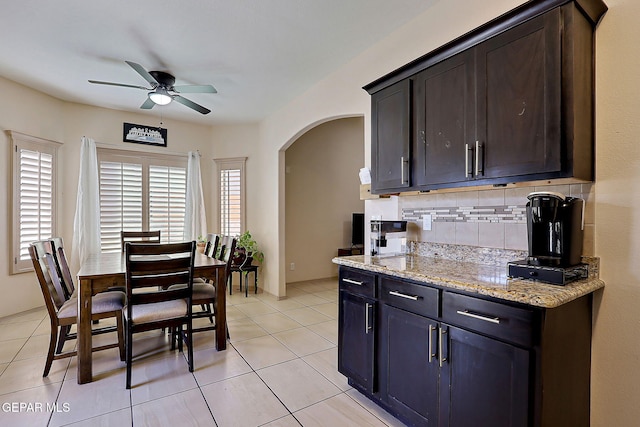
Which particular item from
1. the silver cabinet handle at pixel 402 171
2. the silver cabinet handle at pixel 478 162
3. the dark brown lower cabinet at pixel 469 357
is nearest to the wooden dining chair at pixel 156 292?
the dark brown lower cabinet at pixel 469 357

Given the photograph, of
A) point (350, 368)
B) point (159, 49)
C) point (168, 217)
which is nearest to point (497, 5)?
point (350, 368)

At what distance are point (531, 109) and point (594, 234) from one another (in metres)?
0.74

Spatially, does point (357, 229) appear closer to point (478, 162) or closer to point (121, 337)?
point (121, 337)

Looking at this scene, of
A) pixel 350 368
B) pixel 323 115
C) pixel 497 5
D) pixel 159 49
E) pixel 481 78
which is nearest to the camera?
pixel 481 78

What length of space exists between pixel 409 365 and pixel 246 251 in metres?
3.72

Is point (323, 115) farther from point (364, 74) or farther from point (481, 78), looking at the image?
point (481, 78)

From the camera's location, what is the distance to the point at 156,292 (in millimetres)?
2488

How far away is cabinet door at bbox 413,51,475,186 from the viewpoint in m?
1.90

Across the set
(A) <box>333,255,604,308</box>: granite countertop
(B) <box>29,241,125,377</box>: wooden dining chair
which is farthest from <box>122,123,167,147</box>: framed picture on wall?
(A) <box>333,255,604,308</box>: granite countertop

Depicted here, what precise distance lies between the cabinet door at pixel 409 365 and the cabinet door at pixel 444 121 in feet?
2.99

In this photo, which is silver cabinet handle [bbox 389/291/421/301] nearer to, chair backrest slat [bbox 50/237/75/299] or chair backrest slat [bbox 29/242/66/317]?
Result: chair backrest slat [bbox 29/242/66/317]

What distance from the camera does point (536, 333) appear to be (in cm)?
129

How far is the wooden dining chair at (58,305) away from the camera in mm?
2467

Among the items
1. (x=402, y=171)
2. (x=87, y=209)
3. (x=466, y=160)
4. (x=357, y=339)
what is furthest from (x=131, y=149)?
(x=466, y=160)
